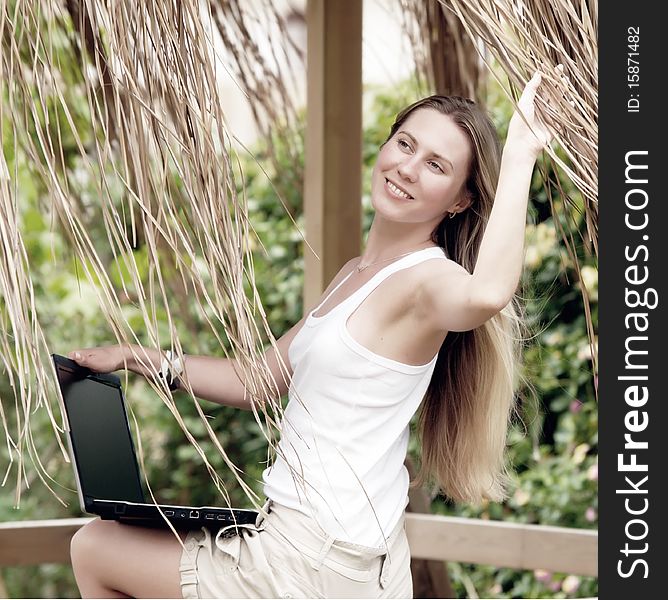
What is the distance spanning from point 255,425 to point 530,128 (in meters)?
1.97

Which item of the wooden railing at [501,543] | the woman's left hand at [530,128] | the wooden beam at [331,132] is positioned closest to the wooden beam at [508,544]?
the wooden railing at [501,543]

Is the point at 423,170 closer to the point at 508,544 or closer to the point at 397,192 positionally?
the point at 397,192

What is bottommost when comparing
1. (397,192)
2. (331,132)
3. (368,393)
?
(368,393)

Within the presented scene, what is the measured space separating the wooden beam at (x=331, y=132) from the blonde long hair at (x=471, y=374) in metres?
0.52

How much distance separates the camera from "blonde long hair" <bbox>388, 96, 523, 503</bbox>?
4.54 feet

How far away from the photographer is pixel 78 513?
122 inches

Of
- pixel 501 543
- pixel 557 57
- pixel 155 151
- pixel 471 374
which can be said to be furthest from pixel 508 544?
pixel 155 151

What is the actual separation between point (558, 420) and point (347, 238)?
1.16 meters

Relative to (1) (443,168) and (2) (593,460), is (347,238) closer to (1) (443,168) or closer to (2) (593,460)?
(1) (443,168)

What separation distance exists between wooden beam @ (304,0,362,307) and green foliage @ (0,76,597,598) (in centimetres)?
75

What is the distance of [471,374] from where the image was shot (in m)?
1.46

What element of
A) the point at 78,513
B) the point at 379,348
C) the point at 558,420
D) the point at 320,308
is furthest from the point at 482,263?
the point at 78,513

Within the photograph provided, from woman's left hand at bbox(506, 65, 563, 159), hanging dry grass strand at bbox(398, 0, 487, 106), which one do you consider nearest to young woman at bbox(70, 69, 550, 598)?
woman's left hand at bbox(506, 65, 563, 159)

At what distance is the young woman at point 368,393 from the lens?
1.27 meters
